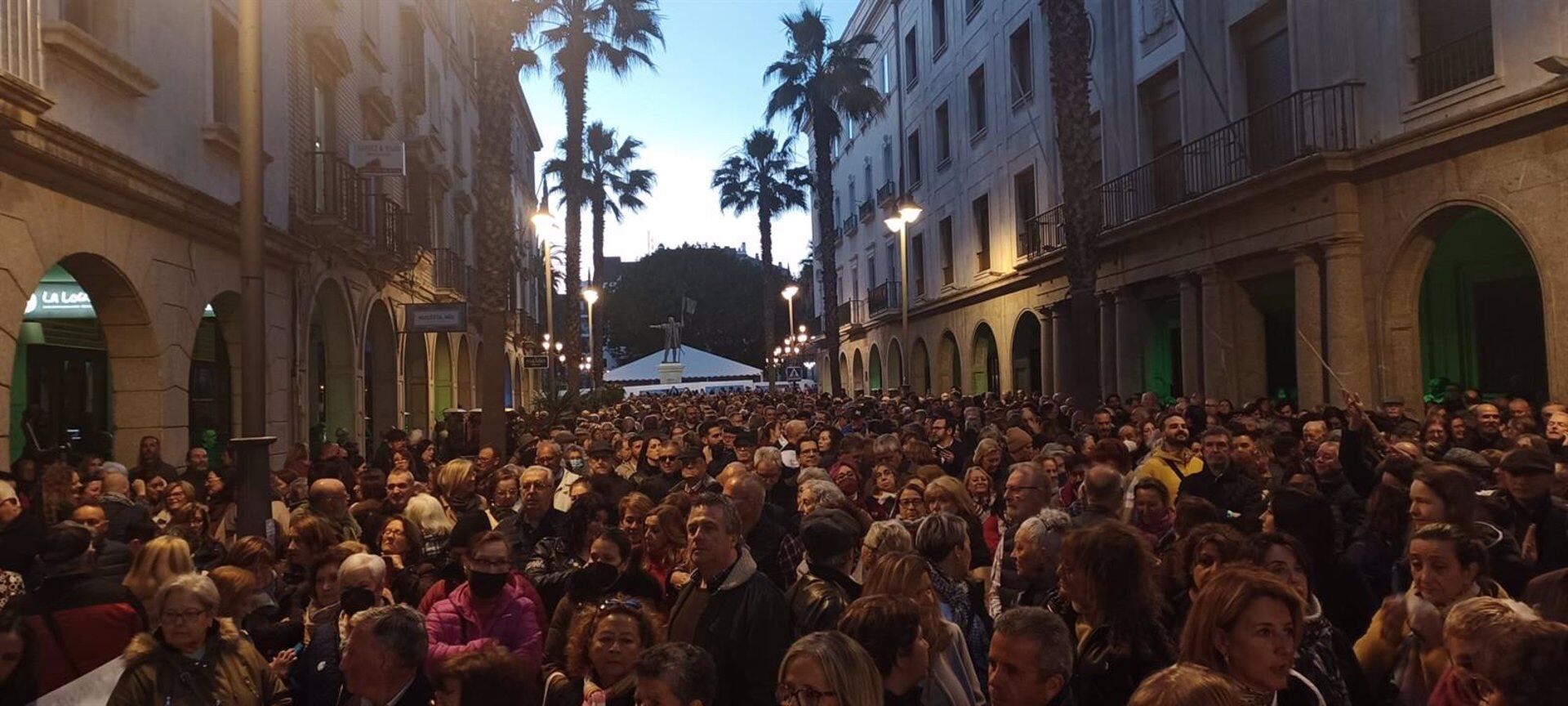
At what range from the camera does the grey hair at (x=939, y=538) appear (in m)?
5.21

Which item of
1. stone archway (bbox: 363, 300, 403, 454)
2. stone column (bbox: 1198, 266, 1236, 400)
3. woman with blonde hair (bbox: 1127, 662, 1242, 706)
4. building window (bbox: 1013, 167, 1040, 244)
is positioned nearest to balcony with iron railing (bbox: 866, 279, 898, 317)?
building window (bbox: 1013, 167, 1040, 244)

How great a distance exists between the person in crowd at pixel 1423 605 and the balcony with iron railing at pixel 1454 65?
39.5 ft

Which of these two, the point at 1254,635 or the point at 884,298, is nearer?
the point at 1254,635

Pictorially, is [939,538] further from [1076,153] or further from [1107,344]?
[1107,344]

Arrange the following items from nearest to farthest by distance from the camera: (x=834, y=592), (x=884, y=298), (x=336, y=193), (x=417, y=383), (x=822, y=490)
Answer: (x=834, y=592) < (x=822, y=490) < (x=336, y=193) < (x=417, y=383) < (x=884, y=298)

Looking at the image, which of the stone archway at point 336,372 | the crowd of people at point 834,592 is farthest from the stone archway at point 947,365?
the crowd of people at point 834,592

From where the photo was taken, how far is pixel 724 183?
48469 mm

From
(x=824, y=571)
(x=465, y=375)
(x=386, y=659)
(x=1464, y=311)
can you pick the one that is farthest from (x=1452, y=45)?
(x=465, y=375)

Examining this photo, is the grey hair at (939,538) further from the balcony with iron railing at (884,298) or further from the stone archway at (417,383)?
the balcony with iron railing at (884,298)

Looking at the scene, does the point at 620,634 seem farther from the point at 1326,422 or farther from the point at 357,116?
the point at 357,116

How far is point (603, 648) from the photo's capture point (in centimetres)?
444

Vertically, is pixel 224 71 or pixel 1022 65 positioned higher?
pixel 1022 65

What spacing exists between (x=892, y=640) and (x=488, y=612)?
2278 millimetres

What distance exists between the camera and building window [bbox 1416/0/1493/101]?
14.1 metres
